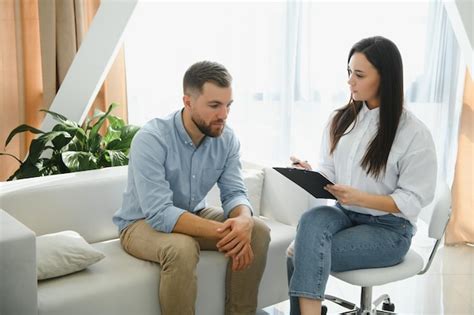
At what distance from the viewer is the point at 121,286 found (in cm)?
238

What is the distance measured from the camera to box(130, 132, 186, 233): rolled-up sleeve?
246 cm

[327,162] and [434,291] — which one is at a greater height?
[327,162]

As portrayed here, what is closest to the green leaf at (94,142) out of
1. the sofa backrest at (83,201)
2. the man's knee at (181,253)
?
the sofa backrest at (83,201)

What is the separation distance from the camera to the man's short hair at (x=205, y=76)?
8.27ft

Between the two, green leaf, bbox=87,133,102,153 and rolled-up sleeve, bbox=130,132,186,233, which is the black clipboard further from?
green leaf, bbox=87,133,102,153

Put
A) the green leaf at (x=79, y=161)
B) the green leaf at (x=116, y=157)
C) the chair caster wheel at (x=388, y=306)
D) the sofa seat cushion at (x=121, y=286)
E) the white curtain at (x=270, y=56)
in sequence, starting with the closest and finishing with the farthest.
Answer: the sofa seat cushion at (x=121, y=286) < the chair caster wheel at (x=388, y=306) < the green leaf at (x=79, y=161) < the green leaf at (x=116, y=157) < the white curtain at (x=270, y=56)

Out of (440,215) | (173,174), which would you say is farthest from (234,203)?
(440,215)

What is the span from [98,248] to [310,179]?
920 mm

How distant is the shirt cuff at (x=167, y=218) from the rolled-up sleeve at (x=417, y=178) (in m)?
0.78

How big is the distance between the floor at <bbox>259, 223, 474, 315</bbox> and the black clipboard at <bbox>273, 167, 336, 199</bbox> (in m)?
0.82

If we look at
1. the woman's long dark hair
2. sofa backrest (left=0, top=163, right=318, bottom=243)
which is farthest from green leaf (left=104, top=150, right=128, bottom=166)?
the woman's long dark hair

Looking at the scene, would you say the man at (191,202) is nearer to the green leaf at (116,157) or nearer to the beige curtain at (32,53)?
the green leaf at (116,157)

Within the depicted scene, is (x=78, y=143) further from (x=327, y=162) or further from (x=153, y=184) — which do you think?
(x=327, y=162)

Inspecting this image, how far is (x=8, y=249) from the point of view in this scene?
2.12 m
